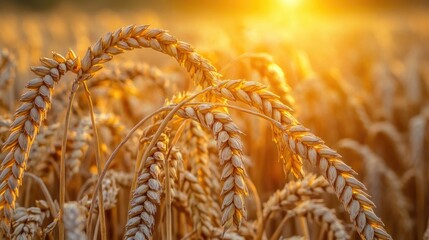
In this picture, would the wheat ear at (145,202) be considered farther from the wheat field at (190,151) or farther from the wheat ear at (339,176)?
the wheat ear at (339,176)

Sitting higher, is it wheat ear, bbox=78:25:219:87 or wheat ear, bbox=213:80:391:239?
wheat ear, bbox=78:25:219:87

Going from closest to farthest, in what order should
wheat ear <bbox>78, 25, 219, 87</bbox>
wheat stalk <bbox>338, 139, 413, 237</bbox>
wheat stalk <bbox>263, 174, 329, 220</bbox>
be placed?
1. wheat ear <bbox>78, 25, 219, 87</bbox>
2. wheat stalk <bbox>263, 174, 329, 220</bbox>
3. wheat stalk <bbox>338, 139, 413, 237</bbox>

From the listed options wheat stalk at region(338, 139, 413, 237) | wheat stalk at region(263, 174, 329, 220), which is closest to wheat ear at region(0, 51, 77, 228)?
wheat stalk at region(263, 174, 329, 220)

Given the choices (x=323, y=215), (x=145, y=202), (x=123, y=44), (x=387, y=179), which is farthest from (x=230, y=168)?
(x=387, y=179)

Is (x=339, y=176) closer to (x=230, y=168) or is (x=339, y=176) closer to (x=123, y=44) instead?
(x=230, y=168)

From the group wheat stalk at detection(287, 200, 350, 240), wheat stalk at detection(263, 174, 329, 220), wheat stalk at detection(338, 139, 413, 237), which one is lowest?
wheat stalk at detection(287, 200, 350, 240)

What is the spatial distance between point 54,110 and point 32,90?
1124mm

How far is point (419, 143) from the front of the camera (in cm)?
332

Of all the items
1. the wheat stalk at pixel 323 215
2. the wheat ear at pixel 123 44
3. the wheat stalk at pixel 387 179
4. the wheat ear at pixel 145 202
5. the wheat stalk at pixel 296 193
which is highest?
the wheat stalk at pixel 387 179

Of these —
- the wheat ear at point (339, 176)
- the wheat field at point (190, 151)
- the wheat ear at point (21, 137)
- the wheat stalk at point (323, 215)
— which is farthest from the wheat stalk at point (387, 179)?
the wheat ear at point (21, 137)

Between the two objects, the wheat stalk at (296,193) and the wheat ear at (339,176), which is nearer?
the wheat ear at (339,176)

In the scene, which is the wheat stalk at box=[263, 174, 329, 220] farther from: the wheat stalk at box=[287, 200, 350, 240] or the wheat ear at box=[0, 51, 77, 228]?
the wheat ear at box=[0, 51, 77, 228]

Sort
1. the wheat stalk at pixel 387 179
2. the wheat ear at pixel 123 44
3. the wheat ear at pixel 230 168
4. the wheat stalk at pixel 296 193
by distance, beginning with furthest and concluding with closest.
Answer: the wheat stalk at pixel 387 179
the wheat stalk at pixel 296 193
the wheat ear at pixel 123 44
the wheat ear at pixel 230 168

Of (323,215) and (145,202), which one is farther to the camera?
(323,215)
